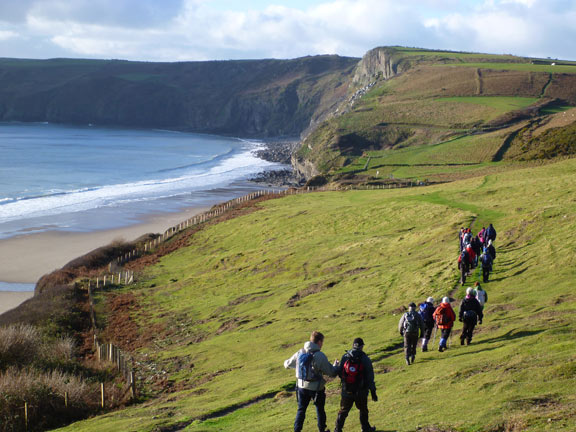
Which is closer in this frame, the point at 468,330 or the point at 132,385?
the point at 468,330

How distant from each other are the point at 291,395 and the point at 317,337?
6.25m

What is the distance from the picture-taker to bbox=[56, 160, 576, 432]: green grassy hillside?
14242mm

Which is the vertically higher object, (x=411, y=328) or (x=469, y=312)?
A: (x=469, y=312)

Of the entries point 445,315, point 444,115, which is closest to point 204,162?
point 444,115

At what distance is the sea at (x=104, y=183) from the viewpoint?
7806 centimetres

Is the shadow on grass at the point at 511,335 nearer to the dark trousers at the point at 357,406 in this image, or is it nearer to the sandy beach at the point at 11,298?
the dark trousers at the point at 357,406

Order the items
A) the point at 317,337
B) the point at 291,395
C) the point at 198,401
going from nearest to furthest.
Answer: the point at 317,337
the point at 291,395
the point at 198,401

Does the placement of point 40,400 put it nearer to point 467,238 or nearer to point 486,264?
point 486,264

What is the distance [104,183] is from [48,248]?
2223 inches

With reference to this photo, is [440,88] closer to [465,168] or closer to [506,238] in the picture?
[465,168]

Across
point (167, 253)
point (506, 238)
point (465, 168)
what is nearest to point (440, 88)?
point (465, 168)

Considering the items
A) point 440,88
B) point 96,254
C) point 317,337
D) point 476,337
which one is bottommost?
point 96,254

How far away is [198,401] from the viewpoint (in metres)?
18.8

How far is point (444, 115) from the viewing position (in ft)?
420
